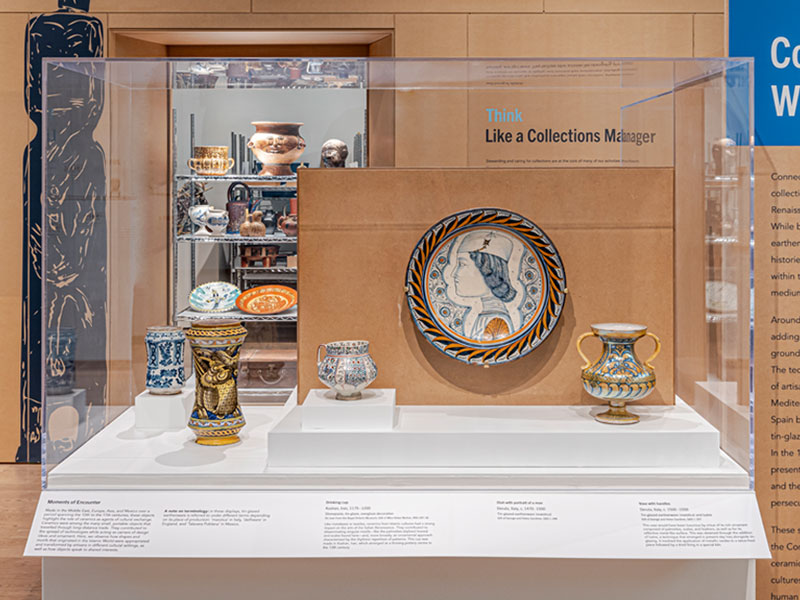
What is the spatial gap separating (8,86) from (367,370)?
300 centimetres

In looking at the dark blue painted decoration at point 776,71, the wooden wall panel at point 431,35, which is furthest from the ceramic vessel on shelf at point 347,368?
the wooden wall panel at point 431,35

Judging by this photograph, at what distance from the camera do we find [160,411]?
169 cm

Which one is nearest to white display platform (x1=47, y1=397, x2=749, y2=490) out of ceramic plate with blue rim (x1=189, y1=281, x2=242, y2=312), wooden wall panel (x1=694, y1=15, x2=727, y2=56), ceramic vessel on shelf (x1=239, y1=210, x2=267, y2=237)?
ceramic plate with blue rim (x1=189, y1=281, x2=242, y2=312)

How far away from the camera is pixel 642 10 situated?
3.62 m

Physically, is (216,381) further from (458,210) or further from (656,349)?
(656,349)

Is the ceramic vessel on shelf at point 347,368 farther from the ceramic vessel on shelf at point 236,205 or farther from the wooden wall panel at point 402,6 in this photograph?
the wooden wall panel at point 402,6

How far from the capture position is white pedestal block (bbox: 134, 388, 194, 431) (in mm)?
1685

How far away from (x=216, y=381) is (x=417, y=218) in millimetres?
554

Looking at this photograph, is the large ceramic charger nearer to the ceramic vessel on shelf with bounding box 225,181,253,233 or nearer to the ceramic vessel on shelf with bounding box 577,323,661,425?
the ceramic vessel on shelf with bounding box 577,323,661,425

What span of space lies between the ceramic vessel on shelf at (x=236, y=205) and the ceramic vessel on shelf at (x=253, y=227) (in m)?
0.02

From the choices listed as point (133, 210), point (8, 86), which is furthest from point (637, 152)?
point (8, 86)

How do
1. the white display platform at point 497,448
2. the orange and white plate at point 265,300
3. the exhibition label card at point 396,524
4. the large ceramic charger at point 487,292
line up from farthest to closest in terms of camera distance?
the orange and white plate at point 265,300 → the large ceramic charger at point 487,292 → the white display platform at point 497,448 → the exhibition label card at point 396,524

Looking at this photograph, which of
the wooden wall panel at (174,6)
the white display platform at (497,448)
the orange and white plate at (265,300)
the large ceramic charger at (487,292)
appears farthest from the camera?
the wooden wall panel at (174,6)

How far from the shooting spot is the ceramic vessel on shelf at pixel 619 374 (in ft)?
4.98
